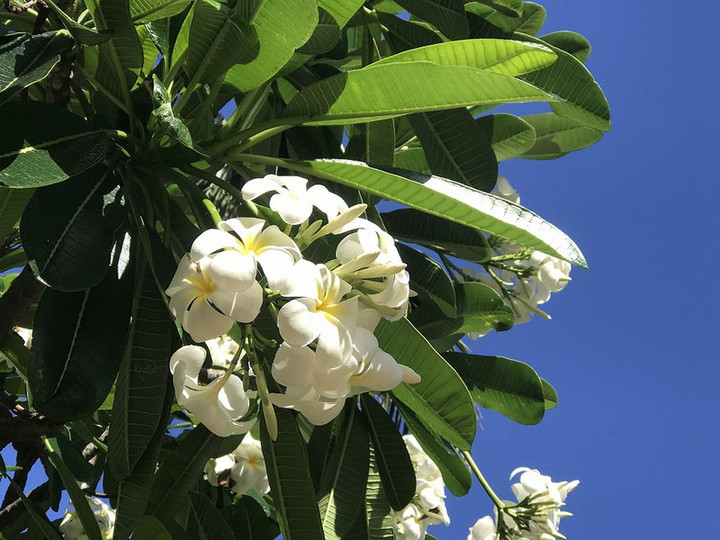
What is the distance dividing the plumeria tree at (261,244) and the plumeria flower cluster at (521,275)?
254 mm

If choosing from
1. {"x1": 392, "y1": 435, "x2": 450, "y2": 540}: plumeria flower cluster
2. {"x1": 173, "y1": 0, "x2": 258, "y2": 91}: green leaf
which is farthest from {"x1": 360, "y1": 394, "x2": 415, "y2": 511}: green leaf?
{"x1": 173, "y1": 0, "x2": 258, "y2": 91}: green leaf

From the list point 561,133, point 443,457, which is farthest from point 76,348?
point 561,133

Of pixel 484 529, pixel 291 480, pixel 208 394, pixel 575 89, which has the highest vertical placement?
pixel 575 89

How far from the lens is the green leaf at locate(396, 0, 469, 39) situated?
1378 mm

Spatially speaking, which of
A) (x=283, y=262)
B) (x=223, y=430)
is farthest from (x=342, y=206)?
(x=223, y=430)

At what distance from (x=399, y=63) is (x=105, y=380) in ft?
1.58

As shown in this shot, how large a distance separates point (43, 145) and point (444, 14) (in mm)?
749

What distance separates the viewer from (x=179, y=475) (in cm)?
124

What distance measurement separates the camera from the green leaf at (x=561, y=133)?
1833 mm

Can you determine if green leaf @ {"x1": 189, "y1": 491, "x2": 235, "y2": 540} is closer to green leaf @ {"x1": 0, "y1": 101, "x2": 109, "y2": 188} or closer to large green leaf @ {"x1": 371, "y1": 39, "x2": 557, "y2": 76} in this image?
green leaf @ {"x1": 0, "y1": 101, "x2": 109, "y2": 188}

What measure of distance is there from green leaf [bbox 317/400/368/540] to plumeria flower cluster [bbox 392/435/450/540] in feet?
0.80

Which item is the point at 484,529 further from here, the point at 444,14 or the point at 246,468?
the point at 444,14

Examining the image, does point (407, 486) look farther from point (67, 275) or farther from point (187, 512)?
point (67, 275)

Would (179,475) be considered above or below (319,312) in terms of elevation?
below
